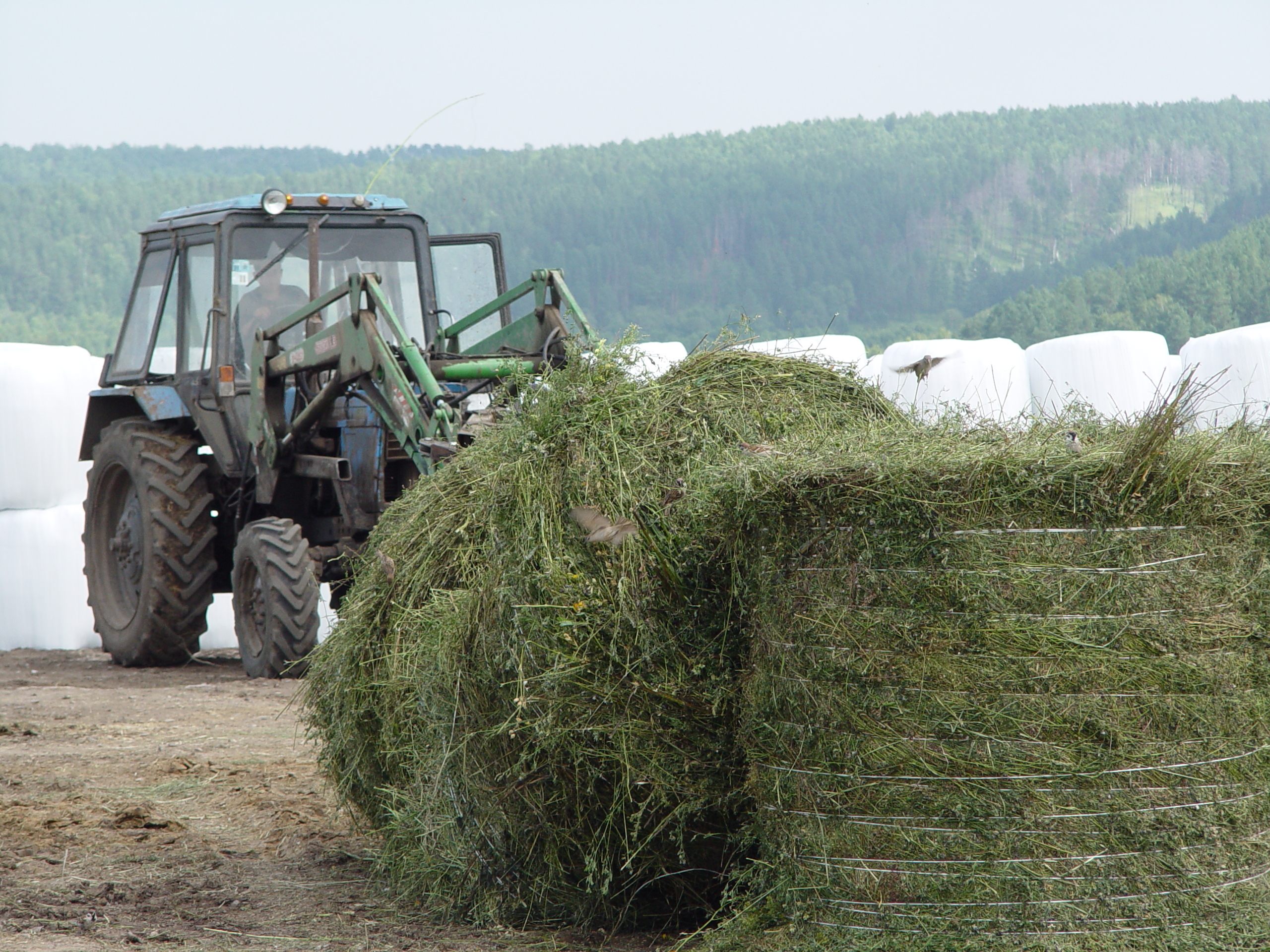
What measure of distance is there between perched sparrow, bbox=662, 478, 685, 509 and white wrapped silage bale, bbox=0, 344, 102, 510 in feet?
29.4

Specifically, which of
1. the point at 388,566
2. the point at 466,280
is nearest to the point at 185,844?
the point at 388,566

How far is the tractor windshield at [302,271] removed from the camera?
9336mm

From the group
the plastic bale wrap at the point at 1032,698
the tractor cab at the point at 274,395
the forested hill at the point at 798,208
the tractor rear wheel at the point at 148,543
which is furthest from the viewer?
the forested hill at the point at 798,208

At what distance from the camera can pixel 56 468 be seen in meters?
11.7

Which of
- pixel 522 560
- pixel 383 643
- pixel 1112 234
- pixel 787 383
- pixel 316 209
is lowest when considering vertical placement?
pixel 383 643

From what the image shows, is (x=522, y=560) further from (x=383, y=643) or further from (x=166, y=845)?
(x=166, y=845)

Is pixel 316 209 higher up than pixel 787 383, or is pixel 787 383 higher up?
pixel 316 209

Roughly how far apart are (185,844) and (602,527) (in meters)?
2.40

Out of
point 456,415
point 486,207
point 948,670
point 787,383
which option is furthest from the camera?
point 486,207

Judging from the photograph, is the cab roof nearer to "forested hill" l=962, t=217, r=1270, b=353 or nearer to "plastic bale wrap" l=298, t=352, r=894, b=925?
"plastic bale wrap" l=298, t=352, r=894, b=925

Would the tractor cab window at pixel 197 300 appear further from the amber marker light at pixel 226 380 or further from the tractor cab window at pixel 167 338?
the amber marker light at pixel 226 380

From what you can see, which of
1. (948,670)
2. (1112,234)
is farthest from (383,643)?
(1112,234)

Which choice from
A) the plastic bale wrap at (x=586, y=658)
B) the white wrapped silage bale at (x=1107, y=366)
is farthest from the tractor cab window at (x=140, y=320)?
the plastic bale wrap at (x=586, y=658)

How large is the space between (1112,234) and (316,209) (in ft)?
188
